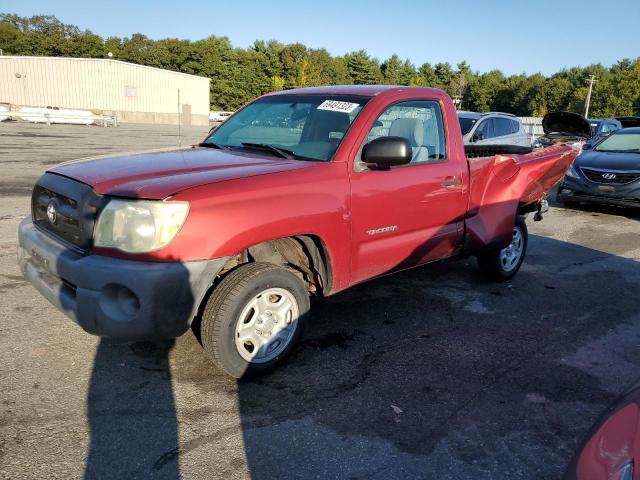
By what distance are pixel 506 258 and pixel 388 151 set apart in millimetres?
2678

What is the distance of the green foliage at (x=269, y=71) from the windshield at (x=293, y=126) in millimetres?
71668

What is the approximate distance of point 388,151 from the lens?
11.4 ft

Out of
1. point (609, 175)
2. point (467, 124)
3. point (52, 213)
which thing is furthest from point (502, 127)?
point (52, 213)

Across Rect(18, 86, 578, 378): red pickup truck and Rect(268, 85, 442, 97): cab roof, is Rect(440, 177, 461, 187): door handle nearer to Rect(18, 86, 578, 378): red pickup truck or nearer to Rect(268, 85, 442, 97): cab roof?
Rect(18, 86, 578, 378): red pickup truck

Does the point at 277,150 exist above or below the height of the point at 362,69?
below

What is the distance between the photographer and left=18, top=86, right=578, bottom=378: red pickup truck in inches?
110

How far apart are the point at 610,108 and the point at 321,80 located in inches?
1765

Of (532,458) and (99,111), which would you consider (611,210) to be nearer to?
(532,458)

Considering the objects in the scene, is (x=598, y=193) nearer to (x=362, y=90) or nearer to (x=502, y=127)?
(x=502, y=127)

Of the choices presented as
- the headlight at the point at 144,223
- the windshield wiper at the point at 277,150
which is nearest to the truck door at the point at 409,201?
the windshield wiper at the point at 277,150

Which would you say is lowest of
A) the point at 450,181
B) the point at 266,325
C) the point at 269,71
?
the point at 266,325

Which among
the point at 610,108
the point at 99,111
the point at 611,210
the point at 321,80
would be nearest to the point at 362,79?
the point at 321,80

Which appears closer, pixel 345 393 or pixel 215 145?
pixel 345 393

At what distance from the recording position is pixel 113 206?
2.82 m
